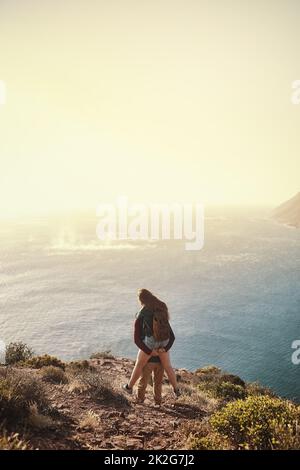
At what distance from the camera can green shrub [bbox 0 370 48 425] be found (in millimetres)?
5782

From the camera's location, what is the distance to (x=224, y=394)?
12.3 m

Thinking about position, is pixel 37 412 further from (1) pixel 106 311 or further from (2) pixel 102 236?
(2) pixel 102 236

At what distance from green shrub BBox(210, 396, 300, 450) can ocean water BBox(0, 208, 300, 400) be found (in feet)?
90.4

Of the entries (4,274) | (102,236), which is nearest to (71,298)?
(4,274)

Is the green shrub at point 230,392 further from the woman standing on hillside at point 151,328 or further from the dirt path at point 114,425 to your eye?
the woman standing on hillside at point 151,328

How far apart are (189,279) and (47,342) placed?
39745 mm

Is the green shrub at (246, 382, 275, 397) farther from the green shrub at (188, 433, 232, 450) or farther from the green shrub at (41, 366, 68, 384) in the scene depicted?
the green shrub at (188, 433, 232, 450)

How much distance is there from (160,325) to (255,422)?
8.23 feet

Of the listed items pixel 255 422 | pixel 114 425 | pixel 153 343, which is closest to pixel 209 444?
pixel 255 422

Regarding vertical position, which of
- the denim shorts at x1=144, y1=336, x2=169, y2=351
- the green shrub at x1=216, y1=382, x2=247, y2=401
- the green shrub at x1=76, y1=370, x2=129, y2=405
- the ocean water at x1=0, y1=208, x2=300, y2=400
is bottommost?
the ocean water at x1=0, y1=208, x2=300, y2=400

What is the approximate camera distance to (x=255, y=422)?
598 cm

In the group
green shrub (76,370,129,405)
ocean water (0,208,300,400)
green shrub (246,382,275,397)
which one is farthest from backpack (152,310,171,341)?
ocean water (0,208,300,400)
